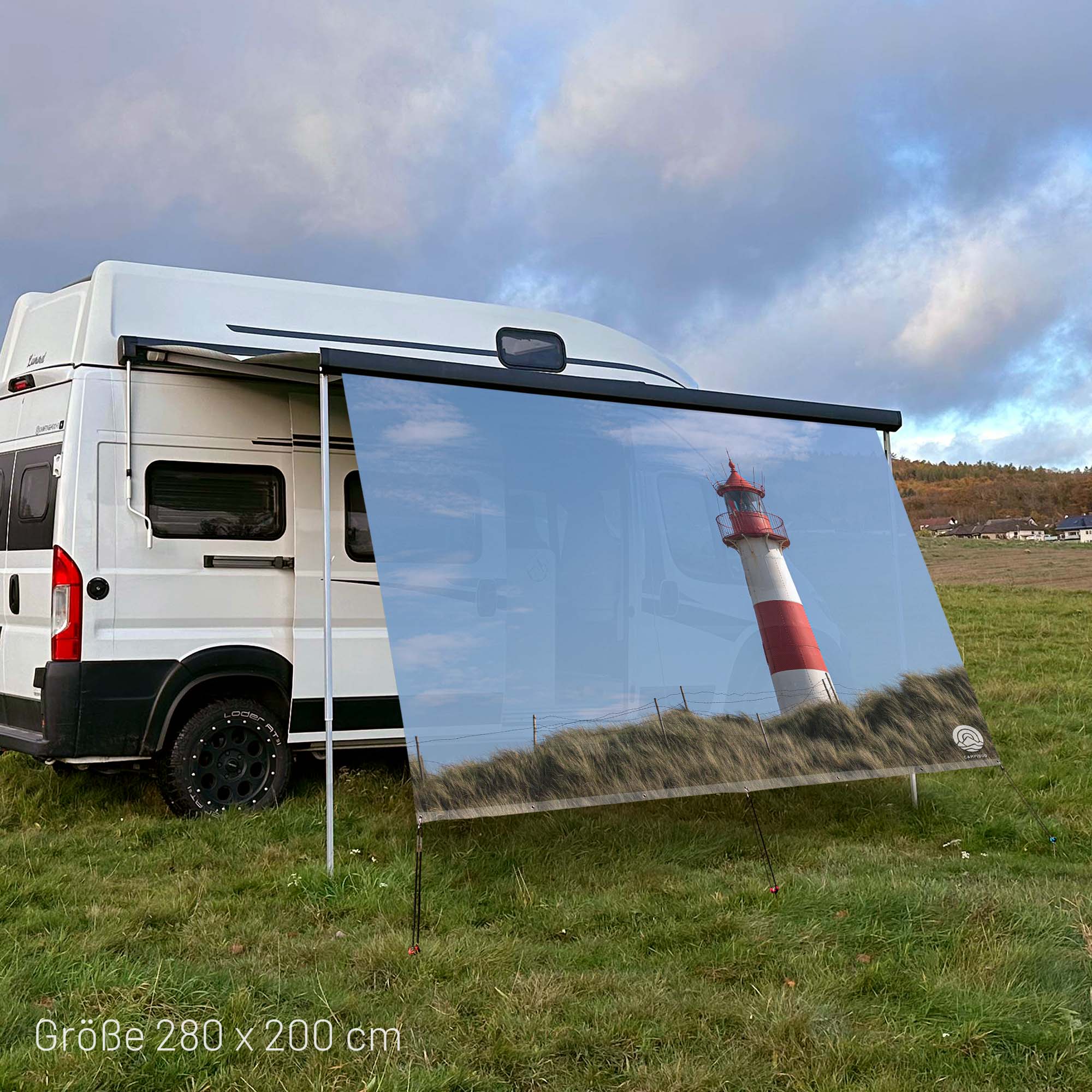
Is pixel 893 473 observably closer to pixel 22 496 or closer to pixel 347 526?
pixel 347 526

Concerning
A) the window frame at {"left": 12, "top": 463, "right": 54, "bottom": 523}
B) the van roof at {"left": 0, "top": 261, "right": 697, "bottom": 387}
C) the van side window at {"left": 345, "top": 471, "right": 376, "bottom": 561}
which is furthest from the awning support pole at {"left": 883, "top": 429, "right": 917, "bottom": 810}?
the window frame at {"left": 12, "top": 463, "right": 54, "bottom": 523}

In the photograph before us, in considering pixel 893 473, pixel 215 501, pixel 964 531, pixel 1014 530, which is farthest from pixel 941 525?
pixel 215 501

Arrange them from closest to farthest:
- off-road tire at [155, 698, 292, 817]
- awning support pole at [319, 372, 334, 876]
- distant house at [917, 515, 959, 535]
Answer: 1. awning support pole at [319, 372, 334, 876]
2. off-road tire at [155, 698, 292, 817]
3. distant house at [917, 515, 959, 535]

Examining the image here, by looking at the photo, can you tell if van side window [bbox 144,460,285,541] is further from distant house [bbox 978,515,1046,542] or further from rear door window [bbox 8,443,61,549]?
distant house [bbox 978,515,1046,542]

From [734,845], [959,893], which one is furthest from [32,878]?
[959,893]

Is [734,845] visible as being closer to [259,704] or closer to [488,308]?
[259,704]

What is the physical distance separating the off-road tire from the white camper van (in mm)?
Answer: 11

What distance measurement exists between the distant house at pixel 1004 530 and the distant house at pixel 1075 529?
330 millimetres

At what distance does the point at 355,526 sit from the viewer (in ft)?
21.2

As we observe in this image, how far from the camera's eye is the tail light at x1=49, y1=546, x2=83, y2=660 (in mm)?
5551

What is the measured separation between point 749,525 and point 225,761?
3181 mm

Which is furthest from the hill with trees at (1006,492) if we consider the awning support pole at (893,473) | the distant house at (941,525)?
the awning support pole at (893,473)

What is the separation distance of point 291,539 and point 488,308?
1.97 m

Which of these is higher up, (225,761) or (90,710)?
(90,710)
